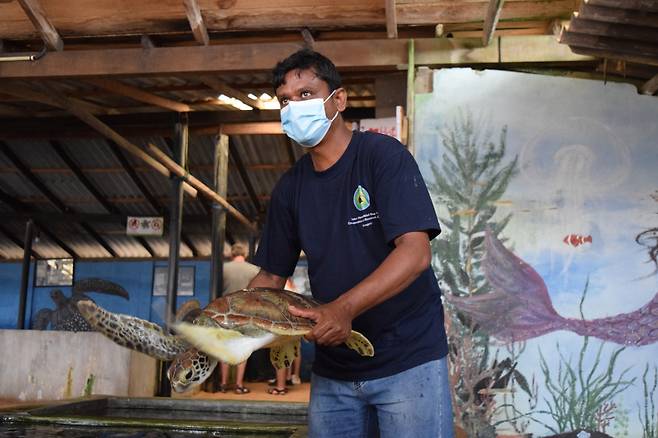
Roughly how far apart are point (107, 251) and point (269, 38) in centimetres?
1182

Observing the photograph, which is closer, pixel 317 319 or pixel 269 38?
pixel 317 319

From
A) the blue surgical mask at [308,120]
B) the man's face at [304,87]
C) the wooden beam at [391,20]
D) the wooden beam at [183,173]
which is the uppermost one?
the wooden beam at [183,173]

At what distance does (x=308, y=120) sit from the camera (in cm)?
231

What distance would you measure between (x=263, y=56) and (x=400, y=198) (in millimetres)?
3537

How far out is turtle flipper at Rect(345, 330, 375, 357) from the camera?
2023 mm

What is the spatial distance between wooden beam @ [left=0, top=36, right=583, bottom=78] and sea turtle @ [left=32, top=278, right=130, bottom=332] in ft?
33.3

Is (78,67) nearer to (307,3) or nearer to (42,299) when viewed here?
(307,3)

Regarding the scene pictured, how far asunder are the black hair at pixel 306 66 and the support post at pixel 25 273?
1399cm

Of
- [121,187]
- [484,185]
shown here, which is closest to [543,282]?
[484,185]

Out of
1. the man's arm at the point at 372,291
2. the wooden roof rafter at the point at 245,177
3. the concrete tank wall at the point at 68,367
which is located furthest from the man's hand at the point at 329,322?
the wooden roof rafter at the point at 245,177

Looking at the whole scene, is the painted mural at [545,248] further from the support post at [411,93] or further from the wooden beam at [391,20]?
the wooden beam at [391,20]

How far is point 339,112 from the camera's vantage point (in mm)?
2398

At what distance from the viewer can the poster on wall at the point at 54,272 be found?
15742mm

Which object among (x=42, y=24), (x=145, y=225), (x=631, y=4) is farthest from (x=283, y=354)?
(x=145, y=225)
